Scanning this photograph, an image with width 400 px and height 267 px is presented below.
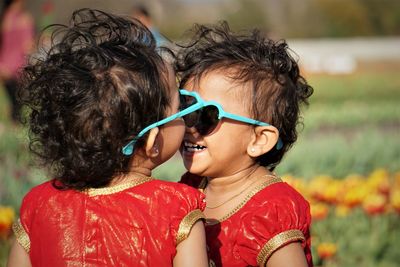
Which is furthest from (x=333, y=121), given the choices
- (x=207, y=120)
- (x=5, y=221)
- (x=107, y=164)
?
(x=107, y=164)

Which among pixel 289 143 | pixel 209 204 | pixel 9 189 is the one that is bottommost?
pixel 9 189

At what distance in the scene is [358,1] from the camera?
13.6 meters

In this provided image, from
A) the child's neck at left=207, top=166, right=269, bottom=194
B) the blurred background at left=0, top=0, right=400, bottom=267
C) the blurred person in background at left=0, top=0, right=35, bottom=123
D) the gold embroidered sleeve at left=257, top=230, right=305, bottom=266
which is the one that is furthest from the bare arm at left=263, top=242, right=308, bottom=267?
the blurred person in background at left=0, top=0, right=35, bottom=123

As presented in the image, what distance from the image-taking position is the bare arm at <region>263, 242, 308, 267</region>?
242 cm

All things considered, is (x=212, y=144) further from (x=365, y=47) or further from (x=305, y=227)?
(x=365, y=47)

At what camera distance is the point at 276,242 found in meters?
2.43

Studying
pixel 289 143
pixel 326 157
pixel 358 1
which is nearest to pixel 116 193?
pixel 289 143

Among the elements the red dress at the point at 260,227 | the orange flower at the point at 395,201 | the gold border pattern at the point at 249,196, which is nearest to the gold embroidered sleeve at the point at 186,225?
the red dress at the point at 260,227

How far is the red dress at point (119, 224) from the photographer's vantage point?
7.18 ft

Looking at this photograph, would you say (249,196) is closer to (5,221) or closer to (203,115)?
(203,115)

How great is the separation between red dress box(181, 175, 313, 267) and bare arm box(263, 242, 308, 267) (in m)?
0.02

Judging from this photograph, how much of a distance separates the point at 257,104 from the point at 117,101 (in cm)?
69

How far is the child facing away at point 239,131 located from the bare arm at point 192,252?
1.10 ft

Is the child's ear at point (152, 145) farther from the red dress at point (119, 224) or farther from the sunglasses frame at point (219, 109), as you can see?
the sunglasses frame at point (219, 109)
